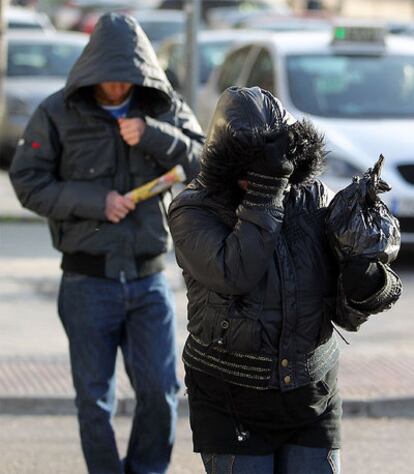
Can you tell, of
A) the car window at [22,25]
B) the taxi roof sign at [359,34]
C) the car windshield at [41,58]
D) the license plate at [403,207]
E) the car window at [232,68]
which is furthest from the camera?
the car window at [22,25]

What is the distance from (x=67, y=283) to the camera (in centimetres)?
531

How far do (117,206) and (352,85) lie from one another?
272 inches

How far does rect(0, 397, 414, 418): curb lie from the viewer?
269 inches

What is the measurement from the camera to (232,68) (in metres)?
13.5

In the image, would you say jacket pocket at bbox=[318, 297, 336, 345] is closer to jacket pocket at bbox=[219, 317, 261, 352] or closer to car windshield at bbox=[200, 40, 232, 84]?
jacket pocket at bbox=[219, 317, 261, 352]

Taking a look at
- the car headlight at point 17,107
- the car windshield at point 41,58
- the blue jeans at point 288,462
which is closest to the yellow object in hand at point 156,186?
the blue jeans at point 288,462

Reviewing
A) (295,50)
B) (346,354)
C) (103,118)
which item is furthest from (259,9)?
(103,118)

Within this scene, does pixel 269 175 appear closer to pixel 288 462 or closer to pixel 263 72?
pixel 288 462

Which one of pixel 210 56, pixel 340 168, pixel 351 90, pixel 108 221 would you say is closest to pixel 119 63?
pixel 108 221

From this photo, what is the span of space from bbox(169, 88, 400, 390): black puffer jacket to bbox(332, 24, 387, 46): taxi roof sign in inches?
336

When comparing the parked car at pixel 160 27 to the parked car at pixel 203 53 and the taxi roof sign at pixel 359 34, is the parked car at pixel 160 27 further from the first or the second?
the taxi roof sign at pixel 359 34

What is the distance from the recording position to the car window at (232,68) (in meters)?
13.2

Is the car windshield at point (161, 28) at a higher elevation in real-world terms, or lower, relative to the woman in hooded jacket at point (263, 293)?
lower

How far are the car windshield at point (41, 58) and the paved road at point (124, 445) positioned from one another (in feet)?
34.9
